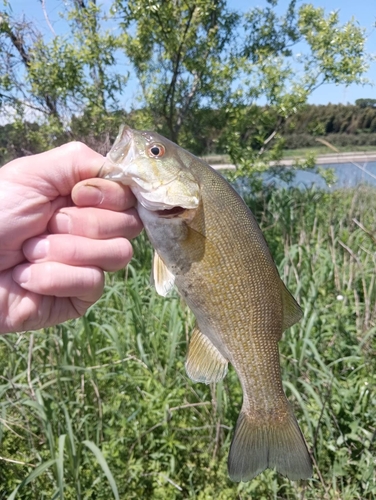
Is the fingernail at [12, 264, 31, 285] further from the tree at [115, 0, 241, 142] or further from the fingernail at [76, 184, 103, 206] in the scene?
the tree at [115, 0, 241, 142]

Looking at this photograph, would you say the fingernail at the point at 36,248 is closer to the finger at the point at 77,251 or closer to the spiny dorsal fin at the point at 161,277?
the finger at the point at 77,251

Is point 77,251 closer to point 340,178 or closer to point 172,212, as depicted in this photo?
point 172,212

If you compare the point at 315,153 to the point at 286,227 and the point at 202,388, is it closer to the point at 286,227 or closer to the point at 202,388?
the point at 286,227

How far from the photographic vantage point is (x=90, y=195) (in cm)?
131

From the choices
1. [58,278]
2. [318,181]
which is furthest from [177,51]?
[58,278]

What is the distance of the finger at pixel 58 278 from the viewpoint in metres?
1.32

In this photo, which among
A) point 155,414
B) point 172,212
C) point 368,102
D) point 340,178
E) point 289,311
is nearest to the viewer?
point 172,212

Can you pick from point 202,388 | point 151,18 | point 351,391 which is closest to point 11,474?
point 202,388

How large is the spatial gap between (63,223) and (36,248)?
116 mm

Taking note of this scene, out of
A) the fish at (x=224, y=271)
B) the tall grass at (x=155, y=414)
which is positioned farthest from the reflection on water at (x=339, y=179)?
the fish at (x=224, y=271)

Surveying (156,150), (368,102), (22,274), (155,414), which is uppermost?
(368,102)

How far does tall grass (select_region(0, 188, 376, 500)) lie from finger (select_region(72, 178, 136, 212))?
109 cm

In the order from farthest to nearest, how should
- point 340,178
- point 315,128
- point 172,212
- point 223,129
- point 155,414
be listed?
point 340,178 < point 315,128 < point 223,129 < point 155,414 < point 172,212

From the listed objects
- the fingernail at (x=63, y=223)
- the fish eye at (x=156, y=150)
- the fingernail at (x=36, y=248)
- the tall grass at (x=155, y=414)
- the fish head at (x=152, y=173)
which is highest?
the fish eye at (x=156, y=150)
